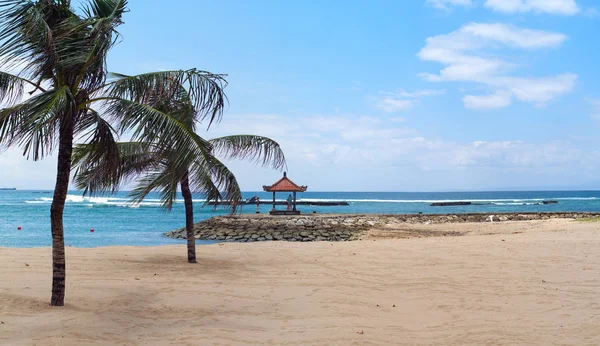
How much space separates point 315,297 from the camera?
8320 millimetres

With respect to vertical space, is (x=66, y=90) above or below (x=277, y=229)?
above

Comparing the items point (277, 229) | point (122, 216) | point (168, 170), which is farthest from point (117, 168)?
point (122, 216)

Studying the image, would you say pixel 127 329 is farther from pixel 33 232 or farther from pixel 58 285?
pixel 33 232

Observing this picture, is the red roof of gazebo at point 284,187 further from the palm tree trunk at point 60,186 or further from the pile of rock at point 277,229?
the palm tree trunk at point 60,186

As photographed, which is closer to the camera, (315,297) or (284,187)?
(315,297)

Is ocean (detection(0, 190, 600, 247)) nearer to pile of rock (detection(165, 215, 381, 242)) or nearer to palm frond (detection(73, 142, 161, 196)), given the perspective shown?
palm frond (detection(73, 142, 161, 196))

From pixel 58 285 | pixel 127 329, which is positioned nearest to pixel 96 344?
pixel 127 329

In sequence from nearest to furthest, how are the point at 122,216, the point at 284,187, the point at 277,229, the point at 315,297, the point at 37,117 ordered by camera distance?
the point at 37,117
the point at 315,297
the point at 277,229
the point at 284,187
the point at 122,216

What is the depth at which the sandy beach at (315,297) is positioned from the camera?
6.10 m

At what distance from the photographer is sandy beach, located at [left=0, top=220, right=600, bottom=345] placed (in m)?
6.10

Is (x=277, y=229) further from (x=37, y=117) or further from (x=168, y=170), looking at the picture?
(x=37, y=117)

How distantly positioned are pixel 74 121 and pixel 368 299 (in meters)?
5.01

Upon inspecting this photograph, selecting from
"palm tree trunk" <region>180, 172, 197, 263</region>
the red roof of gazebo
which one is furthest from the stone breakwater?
"palm tree trunk" <region>180, 172, 197, 263</region>

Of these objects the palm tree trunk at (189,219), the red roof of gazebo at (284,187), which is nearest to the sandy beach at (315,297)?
the palm tree trunk at (189,219)
